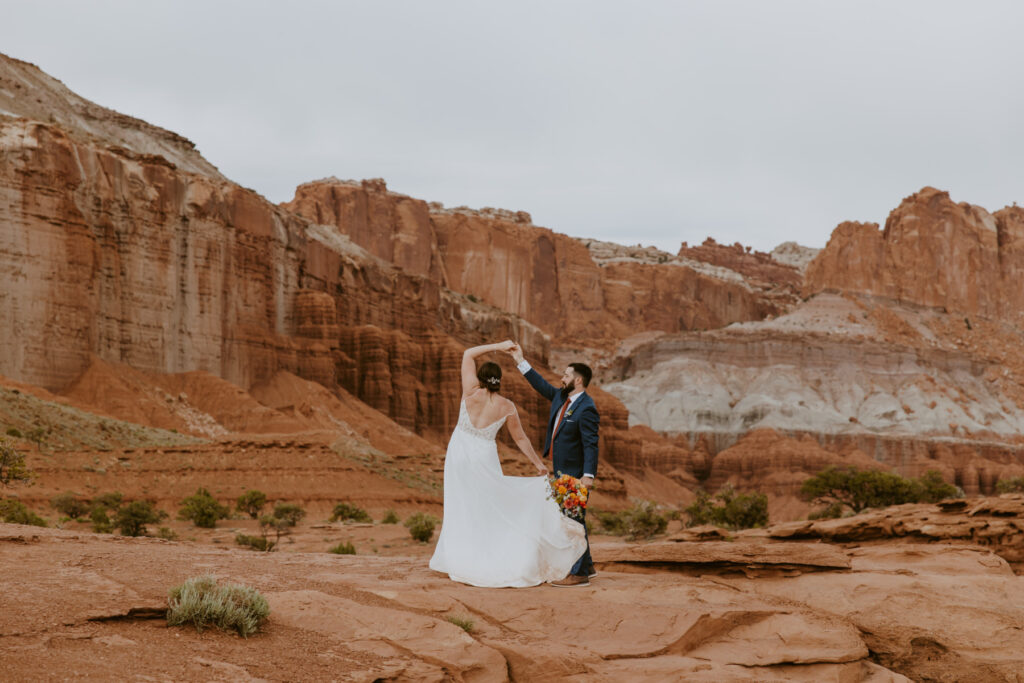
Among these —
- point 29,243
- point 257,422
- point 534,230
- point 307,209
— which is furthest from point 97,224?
point 534,230

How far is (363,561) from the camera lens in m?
12.0

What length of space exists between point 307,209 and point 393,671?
121 metres

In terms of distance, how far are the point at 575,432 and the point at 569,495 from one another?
2.23 ft

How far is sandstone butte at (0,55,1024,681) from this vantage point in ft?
25.9

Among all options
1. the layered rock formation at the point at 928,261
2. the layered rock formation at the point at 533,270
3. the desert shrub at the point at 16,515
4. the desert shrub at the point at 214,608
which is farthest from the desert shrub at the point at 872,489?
the layered rock formation at the point at 928,261

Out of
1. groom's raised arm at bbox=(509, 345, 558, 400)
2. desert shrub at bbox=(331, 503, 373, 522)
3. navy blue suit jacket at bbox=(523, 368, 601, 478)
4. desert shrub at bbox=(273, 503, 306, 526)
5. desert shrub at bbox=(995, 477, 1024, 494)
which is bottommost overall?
desert shrub at bbox=(995, 477, 1024, 494)

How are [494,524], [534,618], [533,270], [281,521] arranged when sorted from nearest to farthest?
[534,618] < [494,524] < [281,521] < [533,270]

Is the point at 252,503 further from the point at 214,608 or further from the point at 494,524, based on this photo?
the point at 214,608

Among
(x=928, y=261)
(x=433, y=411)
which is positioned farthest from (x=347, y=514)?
(x=928, y=261)

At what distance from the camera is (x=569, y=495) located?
10141 millimetres

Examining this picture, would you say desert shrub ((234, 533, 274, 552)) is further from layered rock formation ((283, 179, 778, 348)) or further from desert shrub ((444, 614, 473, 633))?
layered rock formation ((283, 179, 778, 348))

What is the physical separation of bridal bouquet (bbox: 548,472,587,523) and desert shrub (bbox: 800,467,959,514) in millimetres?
38847

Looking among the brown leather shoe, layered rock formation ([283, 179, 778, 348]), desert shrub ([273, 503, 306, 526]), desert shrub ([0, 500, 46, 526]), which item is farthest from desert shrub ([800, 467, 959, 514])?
layered rock formation ([283, 179, 778, 348])

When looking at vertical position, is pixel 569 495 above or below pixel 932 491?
above
